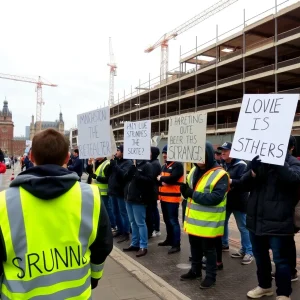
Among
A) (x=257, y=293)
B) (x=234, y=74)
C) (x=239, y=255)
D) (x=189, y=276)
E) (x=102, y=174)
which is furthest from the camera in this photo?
(x=234, y=74)

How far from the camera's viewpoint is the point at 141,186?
587 cm

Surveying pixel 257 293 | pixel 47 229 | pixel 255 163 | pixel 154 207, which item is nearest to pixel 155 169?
pixel 154 207

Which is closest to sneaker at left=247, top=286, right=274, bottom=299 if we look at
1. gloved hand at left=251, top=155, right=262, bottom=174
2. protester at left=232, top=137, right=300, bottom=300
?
protester at left=232, top=137, right=300, bottom=300

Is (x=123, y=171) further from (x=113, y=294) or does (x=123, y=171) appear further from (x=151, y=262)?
(x=113, y=294)

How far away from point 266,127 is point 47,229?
2759mm

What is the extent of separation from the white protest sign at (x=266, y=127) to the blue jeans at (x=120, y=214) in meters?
3.34

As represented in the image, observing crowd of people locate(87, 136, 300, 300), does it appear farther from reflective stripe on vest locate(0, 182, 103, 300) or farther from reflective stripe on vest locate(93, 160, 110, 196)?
reflective stripe on vest locate(0, 182, 103, 300)

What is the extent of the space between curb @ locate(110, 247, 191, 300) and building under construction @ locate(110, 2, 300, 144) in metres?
18.3

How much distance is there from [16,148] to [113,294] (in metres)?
151

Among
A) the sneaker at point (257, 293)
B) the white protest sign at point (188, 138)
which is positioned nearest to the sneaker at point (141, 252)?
the white protest sign at point (188, 138)

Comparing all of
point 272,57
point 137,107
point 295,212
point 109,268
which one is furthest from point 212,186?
point 137,107

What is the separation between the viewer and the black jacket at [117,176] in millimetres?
6488

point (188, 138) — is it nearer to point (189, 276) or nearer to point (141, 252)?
point (189, 276)

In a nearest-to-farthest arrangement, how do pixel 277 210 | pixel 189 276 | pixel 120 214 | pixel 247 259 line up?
pixel 277 210 < pixel 189 276 < pixel 247 259 < pixel 120 214
